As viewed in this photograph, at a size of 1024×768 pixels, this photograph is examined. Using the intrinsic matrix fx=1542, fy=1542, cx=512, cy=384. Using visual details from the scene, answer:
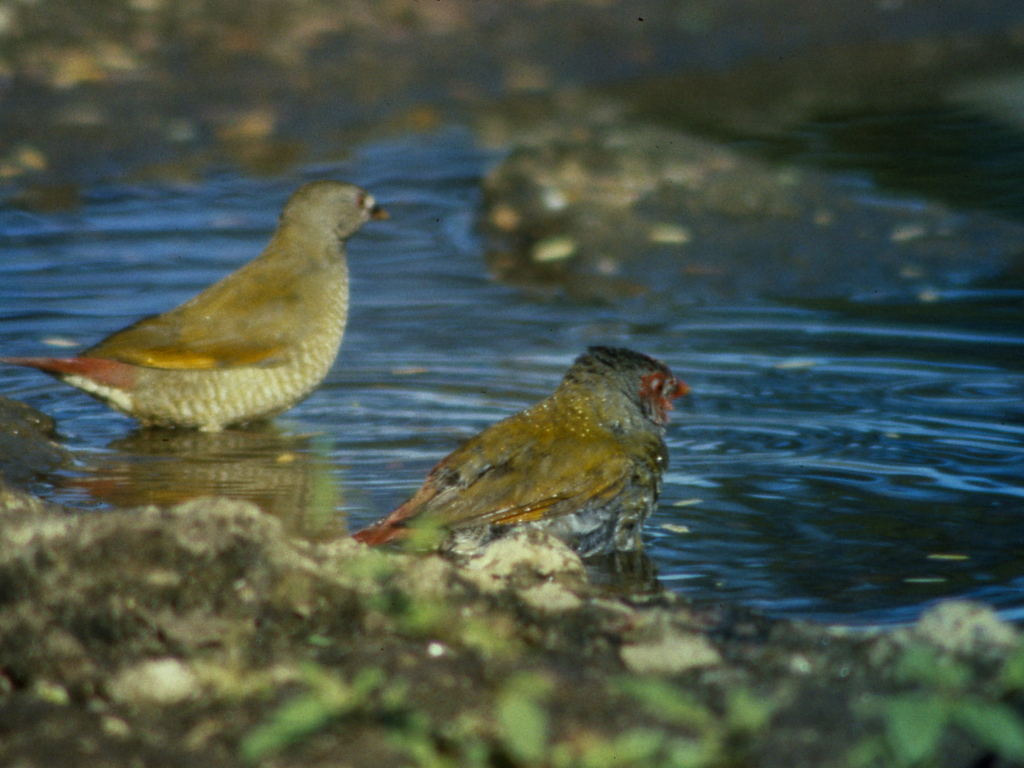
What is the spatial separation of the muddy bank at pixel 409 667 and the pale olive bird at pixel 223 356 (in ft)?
9.67

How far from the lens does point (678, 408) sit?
6762 mm

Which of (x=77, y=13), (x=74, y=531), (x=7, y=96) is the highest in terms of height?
(x=77, y=13)

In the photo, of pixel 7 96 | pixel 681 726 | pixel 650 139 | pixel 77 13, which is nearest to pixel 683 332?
pixel 650 139

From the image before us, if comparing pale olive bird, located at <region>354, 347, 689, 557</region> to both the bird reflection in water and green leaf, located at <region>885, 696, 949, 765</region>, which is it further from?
green leaf, located at <region>885, 696, 949, 765</region>

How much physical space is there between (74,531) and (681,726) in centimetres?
136

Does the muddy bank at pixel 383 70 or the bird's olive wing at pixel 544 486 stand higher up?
the muddy bank at pixel 383 70

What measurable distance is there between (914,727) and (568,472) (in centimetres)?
260

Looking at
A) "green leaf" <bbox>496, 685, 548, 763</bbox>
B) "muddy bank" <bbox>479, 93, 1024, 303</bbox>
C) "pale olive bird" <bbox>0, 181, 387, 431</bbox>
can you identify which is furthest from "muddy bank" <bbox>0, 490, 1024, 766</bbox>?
"muddy bank" <bbox>479, 93, 1024, 303</bbox>

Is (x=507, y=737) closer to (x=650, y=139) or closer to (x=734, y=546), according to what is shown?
(x=734, y=546)

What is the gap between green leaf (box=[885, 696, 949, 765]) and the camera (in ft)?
8.49

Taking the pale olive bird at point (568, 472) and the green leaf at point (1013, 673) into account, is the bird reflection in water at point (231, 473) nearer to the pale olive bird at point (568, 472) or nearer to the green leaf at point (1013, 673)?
the pale olive bird at point (568, 472)

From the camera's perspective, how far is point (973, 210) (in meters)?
10.4

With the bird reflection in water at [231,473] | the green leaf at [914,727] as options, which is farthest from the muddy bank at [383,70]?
the green leaf at [914,727]

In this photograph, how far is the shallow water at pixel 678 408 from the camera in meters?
5.04
